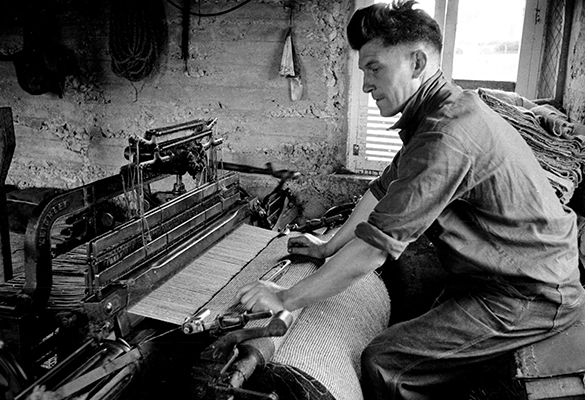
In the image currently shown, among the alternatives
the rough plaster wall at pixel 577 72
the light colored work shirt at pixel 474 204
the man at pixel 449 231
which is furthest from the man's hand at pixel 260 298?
the rough plaster wall at pixel 577 72

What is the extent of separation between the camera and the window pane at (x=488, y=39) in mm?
4246

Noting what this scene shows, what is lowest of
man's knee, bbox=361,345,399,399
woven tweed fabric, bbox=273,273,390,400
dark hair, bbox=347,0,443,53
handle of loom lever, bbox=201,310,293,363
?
man's knee, bbox=361,345,399,399

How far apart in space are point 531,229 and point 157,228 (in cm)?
159

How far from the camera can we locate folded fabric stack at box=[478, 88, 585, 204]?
3.13 metres

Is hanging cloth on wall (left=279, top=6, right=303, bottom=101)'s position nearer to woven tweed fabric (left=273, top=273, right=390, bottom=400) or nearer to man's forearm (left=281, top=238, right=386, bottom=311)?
woven tweed fabric (left=273, top=273, right=390, bottom=400)

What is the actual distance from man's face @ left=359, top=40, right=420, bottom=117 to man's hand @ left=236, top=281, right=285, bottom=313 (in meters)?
0.85

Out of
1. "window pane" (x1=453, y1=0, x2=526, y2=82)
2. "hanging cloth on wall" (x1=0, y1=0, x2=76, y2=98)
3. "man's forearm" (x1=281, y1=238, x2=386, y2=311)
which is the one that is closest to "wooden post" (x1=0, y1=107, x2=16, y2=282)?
"man's forearm" (x1=281, y1=238, x2=386, y2=311)

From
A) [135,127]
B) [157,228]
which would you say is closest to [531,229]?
[157,228]

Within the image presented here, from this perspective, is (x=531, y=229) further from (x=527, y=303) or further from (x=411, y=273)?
(x=411, y=273)

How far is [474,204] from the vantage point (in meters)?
2.05

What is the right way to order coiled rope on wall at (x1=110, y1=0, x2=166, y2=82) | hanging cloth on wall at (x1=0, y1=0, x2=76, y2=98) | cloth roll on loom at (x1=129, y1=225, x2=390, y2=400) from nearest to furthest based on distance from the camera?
cloth roll on loom at (x1=129, y1=225, x2=390, y2=400), coiled rope on wall at (x1=110, y1=0, x2=166, y2=82), hanging cloth on wall at (x1=0, y1=0, x2=76, y2=98)

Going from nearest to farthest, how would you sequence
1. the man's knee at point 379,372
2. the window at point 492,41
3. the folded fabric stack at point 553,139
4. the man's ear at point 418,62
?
the man's ear at point 418,62
the man's knee at point 379,372
the folded fabric stack at point 553,139
the window at point 492,41

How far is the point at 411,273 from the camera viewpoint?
3.74 meters

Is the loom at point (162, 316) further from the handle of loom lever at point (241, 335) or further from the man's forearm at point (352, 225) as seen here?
the man's forearm at point (352, 225)
